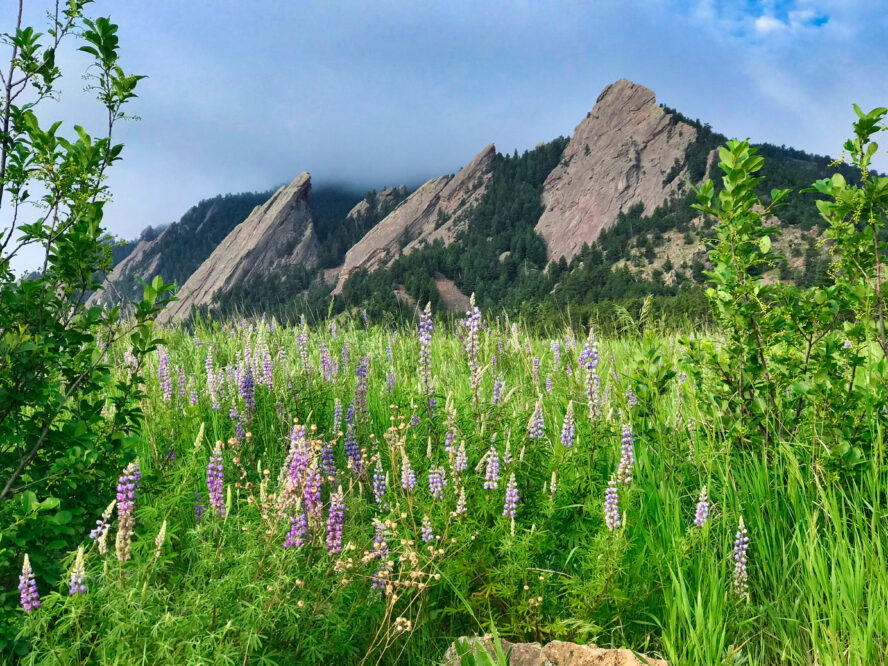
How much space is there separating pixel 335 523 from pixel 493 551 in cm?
87

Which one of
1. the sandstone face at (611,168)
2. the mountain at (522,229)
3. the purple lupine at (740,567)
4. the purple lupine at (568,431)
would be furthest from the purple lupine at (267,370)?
the sandstone face at (611,168)

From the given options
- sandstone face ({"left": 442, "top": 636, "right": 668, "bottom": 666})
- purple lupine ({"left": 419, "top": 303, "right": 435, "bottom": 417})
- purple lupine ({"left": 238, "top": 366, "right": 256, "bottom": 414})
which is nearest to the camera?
sandstone face ({"left": 442, "top": 636, "right": 668, "bottom": 666})

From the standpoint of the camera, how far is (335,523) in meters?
2.58

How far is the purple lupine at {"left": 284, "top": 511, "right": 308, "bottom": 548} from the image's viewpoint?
2.43m

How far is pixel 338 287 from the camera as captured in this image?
137 metres

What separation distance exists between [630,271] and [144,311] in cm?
10052

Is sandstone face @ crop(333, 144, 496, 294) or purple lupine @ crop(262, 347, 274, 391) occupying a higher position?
sandstone face @ crop(333, 144, 496, 294)

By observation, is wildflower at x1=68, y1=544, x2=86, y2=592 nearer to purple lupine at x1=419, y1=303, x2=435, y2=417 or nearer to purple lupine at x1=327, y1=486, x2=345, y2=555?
purple lupine at x1=327, y1=486, x2=345, y2=555

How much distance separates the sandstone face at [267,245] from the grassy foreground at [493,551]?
5447 inches

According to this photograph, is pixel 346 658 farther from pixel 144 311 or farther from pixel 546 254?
pixel 546 254

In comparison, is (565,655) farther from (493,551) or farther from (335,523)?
(335,523)

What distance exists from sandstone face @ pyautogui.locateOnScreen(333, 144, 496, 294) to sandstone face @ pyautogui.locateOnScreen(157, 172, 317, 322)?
48.1ft

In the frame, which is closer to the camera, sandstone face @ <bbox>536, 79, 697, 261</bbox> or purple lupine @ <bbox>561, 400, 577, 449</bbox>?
purple lupine @ <bbox>561, 400, 577, 449</bbox>

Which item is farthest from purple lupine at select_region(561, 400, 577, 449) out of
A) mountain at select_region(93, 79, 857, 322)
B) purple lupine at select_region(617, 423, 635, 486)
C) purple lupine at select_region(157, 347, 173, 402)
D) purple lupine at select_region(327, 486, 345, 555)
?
mountain at select_region(93, 79, 857, 322)
